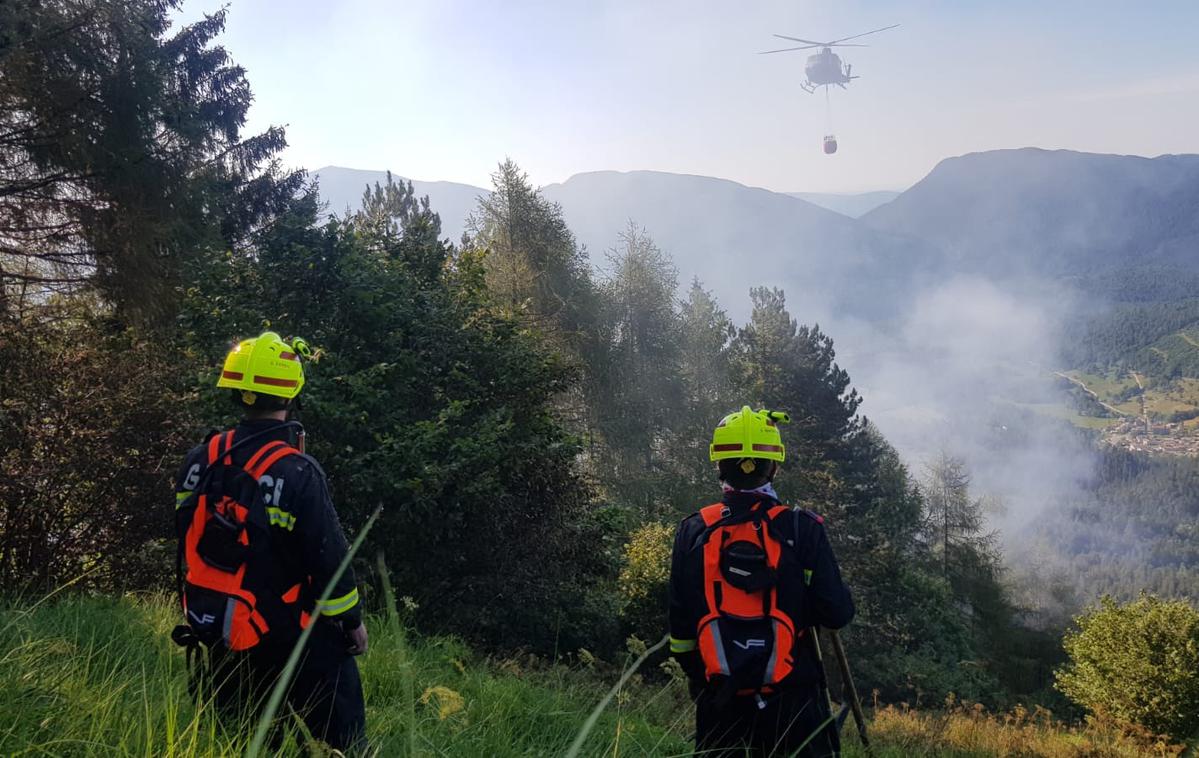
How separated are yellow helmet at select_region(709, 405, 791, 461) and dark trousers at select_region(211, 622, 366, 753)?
1.78 metres

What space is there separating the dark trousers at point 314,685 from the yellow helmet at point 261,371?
37.3 inches

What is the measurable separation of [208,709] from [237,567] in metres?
0.49

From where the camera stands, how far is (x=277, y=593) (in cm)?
273

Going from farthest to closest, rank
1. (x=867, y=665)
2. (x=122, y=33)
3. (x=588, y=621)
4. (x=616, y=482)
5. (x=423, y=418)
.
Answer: (x=616, y=482), (x=867, y=665), (x=588, y=621), (x=423, y=418), (x=122, y=33)

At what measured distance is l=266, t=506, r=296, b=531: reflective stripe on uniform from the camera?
2691 mm

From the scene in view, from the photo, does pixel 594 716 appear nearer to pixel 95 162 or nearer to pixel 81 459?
pixel 81 459

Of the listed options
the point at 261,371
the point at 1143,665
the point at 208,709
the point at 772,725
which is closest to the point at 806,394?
the point at 1143,665

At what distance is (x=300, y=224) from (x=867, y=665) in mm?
20201

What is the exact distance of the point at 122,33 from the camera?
32.0ft

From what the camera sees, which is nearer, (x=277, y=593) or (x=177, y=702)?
(x=177, y=702)

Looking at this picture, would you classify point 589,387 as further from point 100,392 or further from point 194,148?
point 100,392

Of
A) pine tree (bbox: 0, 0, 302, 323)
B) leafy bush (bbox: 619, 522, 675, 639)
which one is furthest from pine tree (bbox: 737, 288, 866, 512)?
pine tree (bbox: 0, 0, 302, 323)

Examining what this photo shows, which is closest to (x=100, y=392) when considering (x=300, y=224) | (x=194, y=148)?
(x=300, y=224)

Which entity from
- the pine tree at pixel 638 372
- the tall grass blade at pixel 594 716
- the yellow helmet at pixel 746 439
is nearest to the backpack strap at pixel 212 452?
the yellow helmet at pixel 746 439
